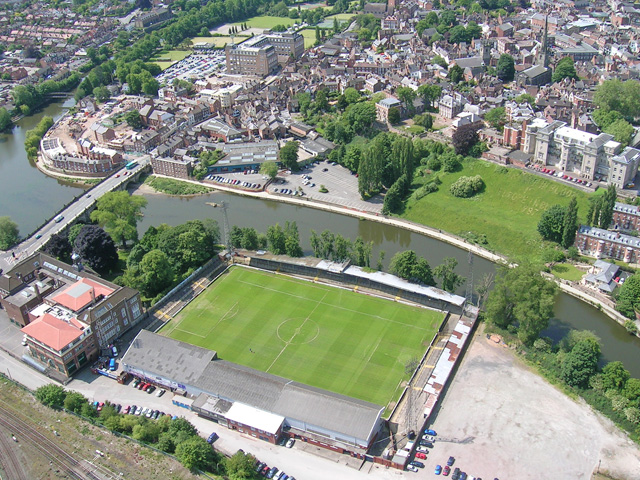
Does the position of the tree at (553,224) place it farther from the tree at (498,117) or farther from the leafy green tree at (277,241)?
the leafy green tree at (277,241)

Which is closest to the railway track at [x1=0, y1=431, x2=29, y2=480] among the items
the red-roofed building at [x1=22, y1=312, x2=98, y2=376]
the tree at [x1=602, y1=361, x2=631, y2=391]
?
the red-roofed building at [x1=22, y1=312, x2=98, y2=376]

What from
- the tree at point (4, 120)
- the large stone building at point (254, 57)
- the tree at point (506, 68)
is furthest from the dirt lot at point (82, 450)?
the large stone building at point (254, 57)

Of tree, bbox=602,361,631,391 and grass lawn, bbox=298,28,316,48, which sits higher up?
grass lawn, bbox=298,28,316,48

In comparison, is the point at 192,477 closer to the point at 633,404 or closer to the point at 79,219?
the point at 633,404

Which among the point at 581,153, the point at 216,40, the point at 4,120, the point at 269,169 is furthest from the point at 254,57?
the point at 581,153

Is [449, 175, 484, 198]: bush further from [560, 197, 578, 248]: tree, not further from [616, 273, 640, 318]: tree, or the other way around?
[616, 273, 640, 318]: tree

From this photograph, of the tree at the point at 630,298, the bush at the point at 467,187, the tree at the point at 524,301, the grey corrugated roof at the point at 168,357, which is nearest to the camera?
the grey corrugated roof at the point at 168,357
